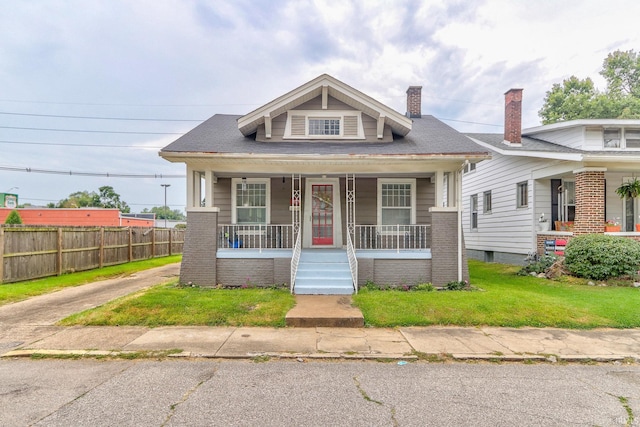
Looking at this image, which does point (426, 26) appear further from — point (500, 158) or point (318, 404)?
point (318, 404)

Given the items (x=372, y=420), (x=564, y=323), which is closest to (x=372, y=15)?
(x=564, y=323)

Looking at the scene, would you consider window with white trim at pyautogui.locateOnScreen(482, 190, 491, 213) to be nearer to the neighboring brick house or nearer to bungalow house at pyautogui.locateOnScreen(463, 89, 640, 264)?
bungalow house at pyautogui.locateOnScreen(463, 89, 640, 264)

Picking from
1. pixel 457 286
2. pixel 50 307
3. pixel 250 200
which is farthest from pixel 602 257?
pixel 50 307

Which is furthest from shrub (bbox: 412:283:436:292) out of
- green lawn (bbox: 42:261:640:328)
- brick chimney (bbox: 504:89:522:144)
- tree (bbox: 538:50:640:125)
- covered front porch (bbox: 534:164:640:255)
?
tree (bbox: 538:50:640:125)

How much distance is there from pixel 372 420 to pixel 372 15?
14.3 meters

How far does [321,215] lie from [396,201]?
2453 millimetres

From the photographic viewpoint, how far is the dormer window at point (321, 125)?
10484 millimetres

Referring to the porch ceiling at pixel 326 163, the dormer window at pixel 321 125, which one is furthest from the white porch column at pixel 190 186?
the dormer window at pixel 321 125

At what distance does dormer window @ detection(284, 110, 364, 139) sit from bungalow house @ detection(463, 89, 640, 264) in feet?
19.7

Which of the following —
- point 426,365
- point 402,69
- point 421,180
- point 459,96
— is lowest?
point 426,365

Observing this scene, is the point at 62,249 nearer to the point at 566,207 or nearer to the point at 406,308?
the point at 406,308

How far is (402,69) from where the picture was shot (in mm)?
17812

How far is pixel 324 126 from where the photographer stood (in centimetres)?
1065

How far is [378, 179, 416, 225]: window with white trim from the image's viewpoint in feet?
34.5
